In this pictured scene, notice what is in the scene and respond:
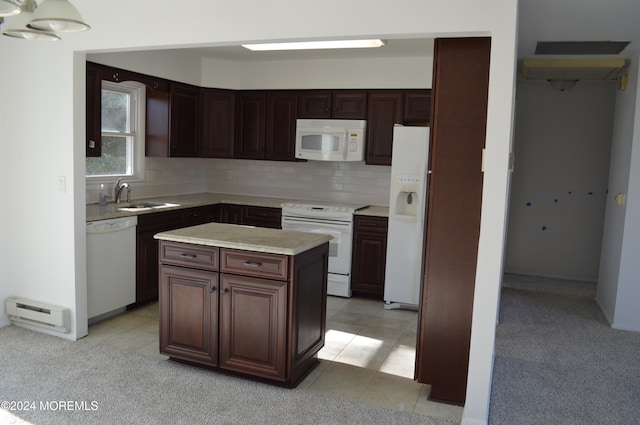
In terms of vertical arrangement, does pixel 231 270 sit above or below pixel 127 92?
below

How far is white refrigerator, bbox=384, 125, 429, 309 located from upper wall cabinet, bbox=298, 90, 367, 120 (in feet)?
2.67

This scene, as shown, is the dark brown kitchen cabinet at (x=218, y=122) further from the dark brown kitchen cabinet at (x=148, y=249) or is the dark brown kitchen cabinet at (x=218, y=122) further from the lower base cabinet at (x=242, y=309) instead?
the lower base cabinet at (x=242, y=309)

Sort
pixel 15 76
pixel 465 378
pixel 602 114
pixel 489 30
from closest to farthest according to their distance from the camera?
pixel 489 30 → pixel 465 378 → pixel 15 76 → pixel 602 114

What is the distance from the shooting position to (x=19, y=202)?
4020 mm

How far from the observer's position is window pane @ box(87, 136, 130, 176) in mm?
4902

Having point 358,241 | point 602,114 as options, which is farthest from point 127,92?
point 602,114

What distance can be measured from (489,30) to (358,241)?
282 centimetres

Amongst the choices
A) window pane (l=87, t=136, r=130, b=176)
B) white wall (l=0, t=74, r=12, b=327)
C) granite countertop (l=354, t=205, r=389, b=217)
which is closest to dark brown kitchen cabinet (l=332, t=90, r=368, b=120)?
granite countertop (l=354, t=205, r=389, b=217)

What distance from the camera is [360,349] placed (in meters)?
3.88

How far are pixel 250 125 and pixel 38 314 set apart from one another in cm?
289

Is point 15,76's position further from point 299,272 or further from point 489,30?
point 489,30

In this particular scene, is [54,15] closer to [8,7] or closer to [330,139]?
[8,7]

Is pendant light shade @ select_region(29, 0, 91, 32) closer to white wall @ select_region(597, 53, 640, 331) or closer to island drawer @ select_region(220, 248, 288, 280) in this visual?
island drawer @ select_region(220, 248, 288, 280)

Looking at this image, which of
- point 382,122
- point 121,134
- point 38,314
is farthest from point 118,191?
point 382,122
